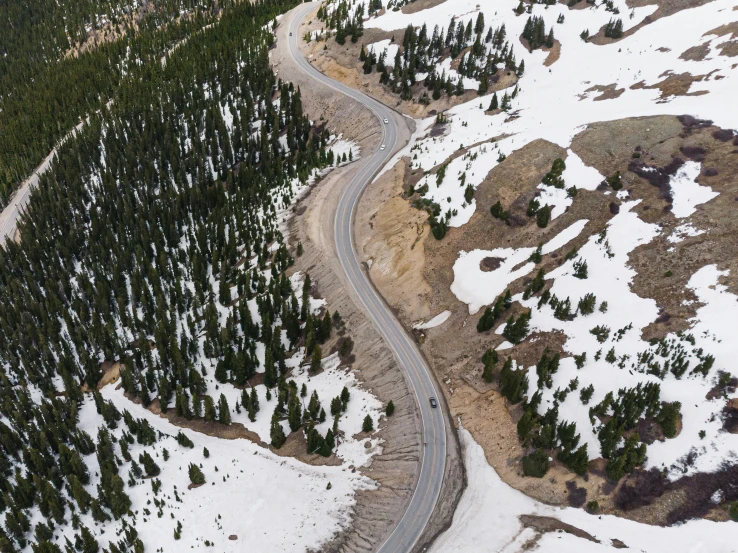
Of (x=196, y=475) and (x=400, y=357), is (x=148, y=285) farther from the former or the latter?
(x=400, y=357)

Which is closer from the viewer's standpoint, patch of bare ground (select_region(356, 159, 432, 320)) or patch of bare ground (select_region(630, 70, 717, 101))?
patch of bare ground (select_region(356, 159, 432, 320))

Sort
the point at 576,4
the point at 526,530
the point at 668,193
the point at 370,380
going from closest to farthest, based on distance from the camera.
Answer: the point at 526,530 < the point at 370,380 < the point at 668,193 < the point at 576,4

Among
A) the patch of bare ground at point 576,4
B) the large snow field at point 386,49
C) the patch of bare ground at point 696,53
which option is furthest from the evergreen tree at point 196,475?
the patch of bare ground at point 576,4

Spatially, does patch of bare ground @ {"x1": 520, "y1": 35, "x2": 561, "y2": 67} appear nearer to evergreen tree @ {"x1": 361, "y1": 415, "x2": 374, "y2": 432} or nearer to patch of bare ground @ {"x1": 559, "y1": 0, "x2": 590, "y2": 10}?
patch of bare ground @ {"x1": 559, "y1": 0, "x2": 590, "y2": 10}

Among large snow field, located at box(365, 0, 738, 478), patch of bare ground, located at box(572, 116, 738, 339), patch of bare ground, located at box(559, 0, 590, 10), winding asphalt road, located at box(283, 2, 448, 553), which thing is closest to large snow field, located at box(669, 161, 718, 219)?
large snow field, located at box(365, 0, 738, 478)

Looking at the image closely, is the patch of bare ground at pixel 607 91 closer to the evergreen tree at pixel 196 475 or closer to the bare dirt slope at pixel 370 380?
the bare dirt slope at pixel 370 380

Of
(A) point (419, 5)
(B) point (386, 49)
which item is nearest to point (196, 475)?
(B) point (386, 49)

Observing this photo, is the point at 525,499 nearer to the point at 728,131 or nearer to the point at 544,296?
the point at 544,296
